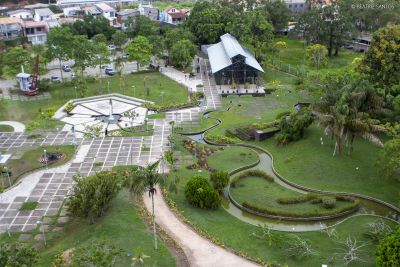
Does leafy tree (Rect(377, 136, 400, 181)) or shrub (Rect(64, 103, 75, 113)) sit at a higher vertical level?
leafy tree (Rect(377, 136, 400, 181))

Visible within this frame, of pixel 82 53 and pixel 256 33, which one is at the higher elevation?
pixel 256 33

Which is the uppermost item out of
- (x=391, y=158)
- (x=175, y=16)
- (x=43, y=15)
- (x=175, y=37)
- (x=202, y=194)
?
(x=43, y=15)

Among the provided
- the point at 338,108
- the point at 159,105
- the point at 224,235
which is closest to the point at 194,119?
the point at 159,105

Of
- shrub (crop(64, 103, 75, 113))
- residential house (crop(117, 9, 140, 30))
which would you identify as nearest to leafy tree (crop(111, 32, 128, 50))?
residential house (crop(117, 9, 140, 30))

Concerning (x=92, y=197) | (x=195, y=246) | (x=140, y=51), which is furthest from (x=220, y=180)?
(x=140, y=51)

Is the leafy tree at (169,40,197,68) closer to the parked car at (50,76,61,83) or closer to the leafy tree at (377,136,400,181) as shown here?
the parked car at (50,76,61,83)

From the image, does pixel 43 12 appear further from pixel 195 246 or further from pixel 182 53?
pixel 195 246
